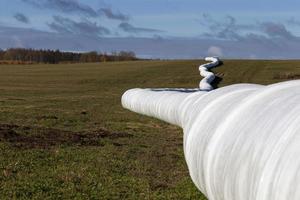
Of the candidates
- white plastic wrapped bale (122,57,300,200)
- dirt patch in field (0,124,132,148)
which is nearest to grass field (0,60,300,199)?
dirt patch in field (0,124,132,148)

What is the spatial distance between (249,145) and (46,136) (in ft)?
48.5

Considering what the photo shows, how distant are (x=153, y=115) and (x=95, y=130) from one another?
6.81m

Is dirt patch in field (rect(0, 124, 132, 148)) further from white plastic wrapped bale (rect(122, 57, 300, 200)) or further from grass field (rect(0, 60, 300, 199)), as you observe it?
white plastic wrapped bale (rect(122, 57, 300, 200))

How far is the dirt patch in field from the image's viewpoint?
19.6 metres

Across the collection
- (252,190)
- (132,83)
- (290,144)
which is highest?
(290,144)

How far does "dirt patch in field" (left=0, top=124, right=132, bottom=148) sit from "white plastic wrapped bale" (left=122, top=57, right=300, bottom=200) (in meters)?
9.33

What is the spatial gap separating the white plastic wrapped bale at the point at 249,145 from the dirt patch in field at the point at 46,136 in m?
9.33

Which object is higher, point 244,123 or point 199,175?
point 244,123

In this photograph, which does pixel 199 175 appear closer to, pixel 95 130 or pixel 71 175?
pixel 71 175

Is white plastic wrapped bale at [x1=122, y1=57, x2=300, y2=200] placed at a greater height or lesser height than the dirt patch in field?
greater

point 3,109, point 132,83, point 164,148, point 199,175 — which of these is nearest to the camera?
point 199,175

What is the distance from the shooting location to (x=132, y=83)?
227ft

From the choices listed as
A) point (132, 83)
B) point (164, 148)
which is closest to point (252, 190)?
point (164, 148)

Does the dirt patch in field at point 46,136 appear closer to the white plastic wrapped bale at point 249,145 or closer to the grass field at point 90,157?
the grass field at point 90,157
